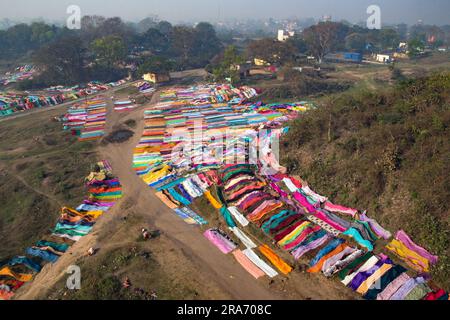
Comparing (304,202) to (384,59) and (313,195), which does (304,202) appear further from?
(384,59)

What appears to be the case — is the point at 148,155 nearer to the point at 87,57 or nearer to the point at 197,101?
the point at 197,101

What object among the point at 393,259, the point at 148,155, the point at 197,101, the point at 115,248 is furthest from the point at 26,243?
the point at 197,101

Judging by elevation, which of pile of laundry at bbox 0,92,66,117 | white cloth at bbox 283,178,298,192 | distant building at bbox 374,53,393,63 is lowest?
white cloth at bbox 283,178,298,192

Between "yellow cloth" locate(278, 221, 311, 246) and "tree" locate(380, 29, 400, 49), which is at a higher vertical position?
"tree" locate(380, 29, 400, 49)

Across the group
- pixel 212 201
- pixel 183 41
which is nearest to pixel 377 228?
pixel 212 201

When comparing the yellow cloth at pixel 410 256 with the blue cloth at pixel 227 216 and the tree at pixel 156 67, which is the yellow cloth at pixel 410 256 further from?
the tree at pixel 156 67

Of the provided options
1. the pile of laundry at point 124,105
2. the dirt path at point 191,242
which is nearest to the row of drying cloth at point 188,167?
the dirt path at point 191,242

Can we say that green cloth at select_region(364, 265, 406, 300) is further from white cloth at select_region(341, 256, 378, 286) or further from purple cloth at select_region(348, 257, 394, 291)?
white cloth at select_region(341, 256, 378, 286)

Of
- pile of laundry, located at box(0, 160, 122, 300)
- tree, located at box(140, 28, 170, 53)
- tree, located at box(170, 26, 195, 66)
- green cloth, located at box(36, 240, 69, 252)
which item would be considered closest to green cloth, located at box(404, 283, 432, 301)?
pile of laundry, located at box(0, 160, 122, 300)
